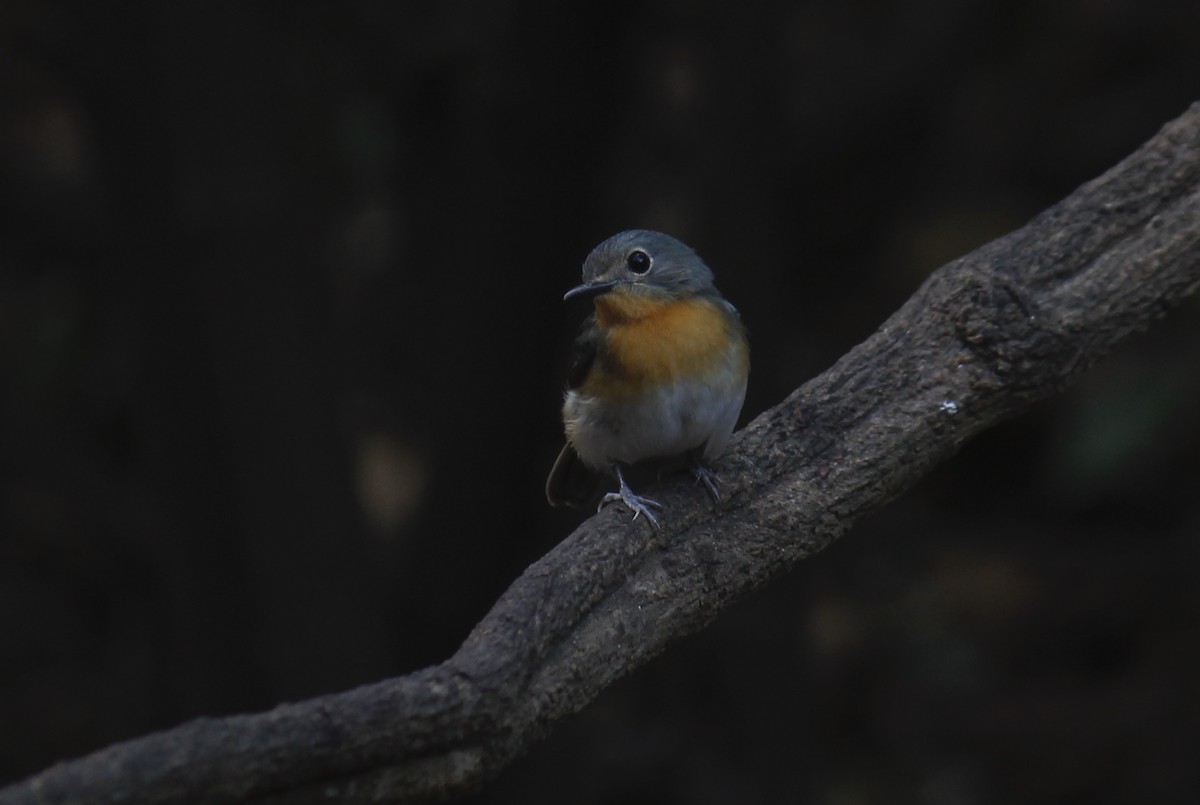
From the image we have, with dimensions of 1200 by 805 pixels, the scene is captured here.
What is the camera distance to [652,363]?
423 cm

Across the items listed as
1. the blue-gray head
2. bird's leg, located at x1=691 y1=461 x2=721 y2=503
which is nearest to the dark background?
the blue-gray head

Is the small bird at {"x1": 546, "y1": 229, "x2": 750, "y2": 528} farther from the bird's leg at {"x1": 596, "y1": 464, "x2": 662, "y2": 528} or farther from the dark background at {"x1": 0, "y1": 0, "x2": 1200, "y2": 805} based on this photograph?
the dark background at {"x1": 0, "y1": 0, "x2": 1200, "y2": 805}

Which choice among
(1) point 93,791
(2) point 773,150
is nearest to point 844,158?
(2) point 773,150

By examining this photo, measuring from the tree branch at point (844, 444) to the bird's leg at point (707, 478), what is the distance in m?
0.03

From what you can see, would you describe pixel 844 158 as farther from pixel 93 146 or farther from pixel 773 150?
pixel 93 146

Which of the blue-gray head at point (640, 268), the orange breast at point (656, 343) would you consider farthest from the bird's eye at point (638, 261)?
the orange breast at point (656, 343)

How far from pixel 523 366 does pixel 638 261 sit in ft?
6.30

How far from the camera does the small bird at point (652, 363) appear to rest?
416cm

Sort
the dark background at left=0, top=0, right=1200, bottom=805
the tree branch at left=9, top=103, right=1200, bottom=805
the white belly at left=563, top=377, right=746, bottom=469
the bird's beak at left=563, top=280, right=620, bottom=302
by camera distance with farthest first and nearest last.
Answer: the dark background at left=0, top=0, right=1200, bottom=805 < the bird's beak at left=563, top=280, right=620, bottom=302 < the white belly at left=563, top=377, right=746, bottom=469 < the tree branch at left=9, top=103, right=1200, bottom=805

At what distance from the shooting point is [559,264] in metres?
6.20

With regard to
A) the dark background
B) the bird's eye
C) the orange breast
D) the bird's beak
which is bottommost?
the dark background

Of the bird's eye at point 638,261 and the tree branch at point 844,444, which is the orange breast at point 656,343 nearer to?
the bird's eye at point 638,261

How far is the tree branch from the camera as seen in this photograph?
296 cm

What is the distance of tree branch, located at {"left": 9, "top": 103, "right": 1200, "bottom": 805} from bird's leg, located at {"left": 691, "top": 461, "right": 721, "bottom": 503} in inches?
1.3
